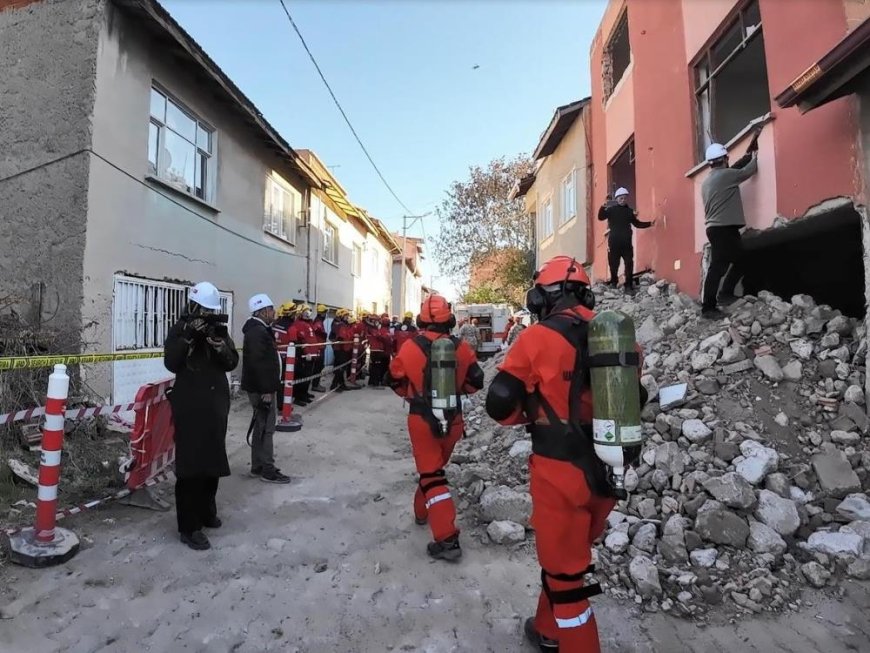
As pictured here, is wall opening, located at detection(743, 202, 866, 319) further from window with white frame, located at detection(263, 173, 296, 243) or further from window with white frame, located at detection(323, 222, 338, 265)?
window with white frame, located at detection(323, 222, 338, 265)

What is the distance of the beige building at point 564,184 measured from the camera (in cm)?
1221

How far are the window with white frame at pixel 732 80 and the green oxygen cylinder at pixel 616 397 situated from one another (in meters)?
5.42

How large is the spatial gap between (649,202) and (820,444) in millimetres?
5337

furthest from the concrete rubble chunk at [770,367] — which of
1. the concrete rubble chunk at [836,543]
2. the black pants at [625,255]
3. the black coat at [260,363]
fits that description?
the black coat at [260,363]

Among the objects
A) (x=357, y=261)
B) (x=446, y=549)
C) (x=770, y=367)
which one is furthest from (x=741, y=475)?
(x=357, y=261)

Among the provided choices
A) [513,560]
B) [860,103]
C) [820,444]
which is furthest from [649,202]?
[513,560]

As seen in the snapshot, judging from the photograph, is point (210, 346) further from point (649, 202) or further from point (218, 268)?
point (649, 202)

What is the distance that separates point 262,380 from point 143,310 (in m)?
3.32

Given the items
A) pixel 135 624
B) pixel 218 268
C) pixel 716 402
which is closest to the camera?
pixel 135 624

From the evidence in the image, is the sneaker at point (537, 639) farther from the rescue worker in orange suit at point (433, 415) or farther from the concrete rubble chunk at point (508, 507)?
the concrete rubble chunk at point (508, 507)

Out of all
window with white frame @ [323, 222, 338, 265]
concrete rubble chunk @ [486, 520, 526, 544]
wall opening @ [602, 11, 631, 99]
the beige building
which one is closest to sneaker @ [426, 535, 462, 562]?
concrete rubble chunk @ [486, 520, 526, 544]

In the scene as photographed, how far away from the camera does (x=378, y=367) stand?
12812 mm

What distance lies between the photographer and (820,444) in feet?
12.6

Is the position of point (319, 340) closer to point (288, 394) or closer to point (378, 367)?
point (378, 367)
